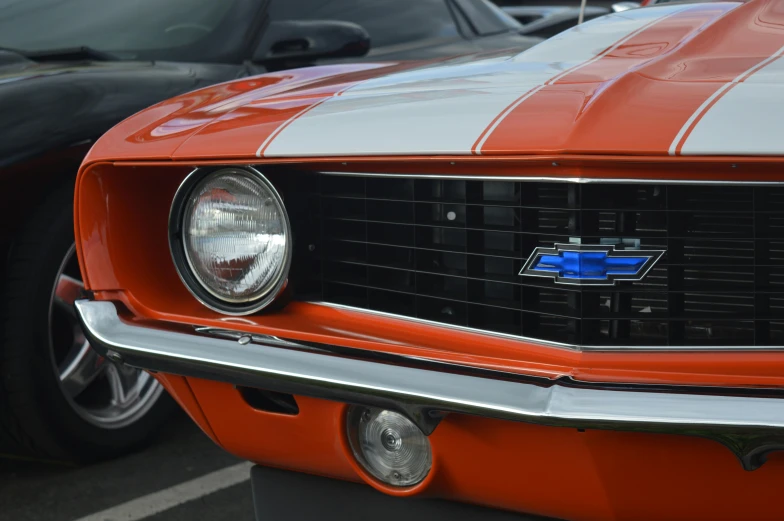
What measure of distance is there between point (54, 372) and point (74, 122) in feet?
2.03

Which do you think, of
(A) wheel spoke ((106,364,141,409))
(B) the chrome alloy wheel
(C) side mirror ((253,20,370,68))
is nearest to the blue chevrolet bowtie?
(B) the chrome alloy wheel

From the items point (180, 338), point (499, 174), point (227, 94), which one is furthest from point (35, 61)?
point (499, 174)

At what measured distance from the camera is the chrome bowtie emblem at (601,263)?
4.37ft

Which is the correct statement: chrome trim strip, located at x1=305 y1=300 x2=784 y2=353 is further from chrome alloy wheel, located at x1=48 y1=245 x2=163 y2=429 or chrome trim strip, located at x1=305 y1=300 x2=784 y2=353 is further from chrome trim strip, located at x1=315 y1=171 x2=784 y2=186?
chrome alloy wheel, located at x1=48 y1=245 x2=163 y2=429

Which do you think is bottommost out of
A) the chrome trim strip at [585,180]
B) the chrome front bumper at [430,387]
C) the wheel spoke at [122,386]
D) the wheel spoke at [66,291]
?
the wheel spoke at [122,386]

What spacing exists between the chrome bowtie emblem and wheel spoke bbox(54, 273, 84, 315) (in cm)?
158

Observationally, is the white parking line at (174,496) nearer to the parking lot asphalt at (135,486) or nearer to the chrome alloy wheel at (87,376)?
the parking lot asphalt at (135,486)

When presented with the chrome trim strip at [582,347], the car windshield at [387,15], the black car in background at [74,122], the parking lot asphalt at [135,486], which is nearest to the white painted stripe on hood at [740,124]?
the chrome trim strip at [582,347]

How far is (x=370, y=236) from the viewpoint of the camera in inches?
63.1

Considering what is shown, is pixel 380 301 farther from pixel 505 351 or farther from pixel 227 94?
pixel 227 94

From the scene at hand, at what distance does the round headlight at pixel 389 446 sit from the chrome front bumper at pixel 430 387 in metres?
0.08

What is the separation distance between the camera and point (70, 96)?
2.45 metres

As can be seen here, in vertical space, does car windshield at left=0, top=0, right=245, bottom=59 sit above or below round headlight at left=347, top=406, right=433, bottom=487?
above

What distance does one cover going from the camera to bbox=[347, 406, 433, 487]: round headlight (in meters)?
1.51
